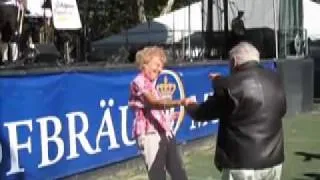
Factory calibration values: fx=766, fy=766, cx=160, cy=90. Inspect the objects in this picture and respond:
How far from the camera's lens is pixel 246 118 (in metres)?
5.46

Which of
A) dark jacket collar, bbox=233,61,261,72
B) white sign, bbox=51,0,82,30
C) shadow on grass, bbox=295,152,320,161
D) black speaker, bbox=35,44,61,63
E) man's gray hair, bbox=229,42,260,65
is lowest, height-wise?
shadow on grass, bbox=295,152,320,161

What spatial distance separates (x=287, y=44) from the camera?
61.7 ft

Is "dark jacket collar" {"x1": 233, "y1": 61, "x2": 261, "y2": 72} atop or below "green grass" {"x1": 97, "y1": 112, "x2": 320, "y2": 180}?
atop

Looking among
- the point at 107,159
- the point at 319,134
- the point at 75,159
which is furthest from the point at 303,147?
the point at 75,159

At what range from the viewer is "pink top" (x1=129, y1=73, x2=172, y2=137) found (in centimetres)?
683

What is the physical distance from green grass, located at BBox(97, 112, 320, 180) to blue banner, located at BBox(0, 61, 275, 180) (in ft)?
1.84

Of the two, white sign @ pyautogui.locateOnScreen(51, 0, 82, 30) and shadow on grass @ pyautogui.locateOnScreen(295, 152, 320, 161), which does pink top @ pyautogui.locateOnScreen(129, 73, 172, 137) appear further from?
white sign @ pyautogui.locateOnScreen(51, 0, 82, 30)

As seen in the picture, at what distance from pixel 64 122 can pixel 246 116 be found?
3.69 metres

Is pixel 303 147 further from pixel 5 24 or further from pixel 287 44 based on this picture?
pixel 287 44

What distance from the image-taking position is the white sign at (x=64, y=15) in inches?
469

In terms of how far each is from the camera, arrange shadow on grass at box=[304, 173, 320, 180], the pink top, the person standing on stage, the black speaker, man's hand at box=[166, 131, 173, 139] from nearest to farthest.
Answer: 1. the pink top
2. man's hand at box=[166, 131, 173, 139]
3. shadow on grass at box=[304, 173, 320, 180]
4. the person standing on stage
5. the black speaker

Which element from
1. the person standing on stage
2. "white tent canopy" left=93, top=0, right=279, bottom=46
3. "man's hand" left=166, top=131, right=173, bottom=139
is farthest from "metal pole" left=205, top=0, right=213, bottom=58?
"man's hand" left=166, top=131, right=173, bottom=139

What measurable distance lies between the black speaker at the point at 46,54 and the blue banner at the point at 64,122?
166 cm

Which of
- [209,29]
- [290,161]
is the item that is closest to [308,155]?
[290,161]
